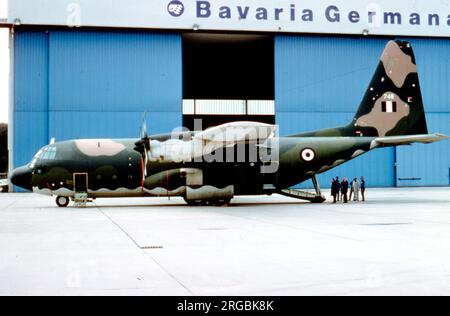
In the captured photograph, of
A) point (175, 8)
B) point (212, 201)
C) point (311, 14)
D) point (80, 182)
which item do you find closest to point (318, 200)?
point (212, 201)

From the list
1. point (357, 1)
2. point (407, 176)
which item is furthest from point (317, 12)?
point (407, 176)

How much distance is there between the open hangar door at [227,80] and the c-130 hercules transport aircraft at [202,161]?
22.5 metres

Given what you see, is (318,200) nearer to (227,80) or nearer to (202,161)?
(202,161)

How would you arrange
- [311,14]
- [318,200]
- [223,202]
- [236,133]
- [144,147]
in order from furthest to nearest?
[311,14]
[318,200]
[223,202]
[144,147]
[236,133]

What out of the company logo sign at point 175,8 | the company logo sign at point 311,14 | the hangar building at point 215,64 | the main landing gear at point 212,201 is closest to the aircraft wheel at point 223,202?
the main landing gear at point 212,201

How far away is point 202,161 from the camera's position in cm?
2883

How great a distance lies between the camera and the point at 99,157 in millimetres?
28516

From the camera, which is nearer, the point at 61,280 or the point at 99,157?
the point at 61,280

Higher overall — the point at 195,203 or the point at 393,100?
the point at 393,100

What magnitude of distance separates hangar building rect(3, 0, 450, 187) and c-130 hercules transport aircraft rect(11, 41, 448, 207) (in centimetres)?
2016

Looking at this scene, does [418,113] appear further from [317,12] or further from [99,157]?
[317,12]

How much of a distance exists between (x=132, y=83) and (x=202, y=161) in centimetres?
2233

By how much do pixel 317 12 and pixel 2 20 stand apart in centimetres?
2765

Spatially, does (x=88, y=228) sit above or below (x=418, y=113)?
below
